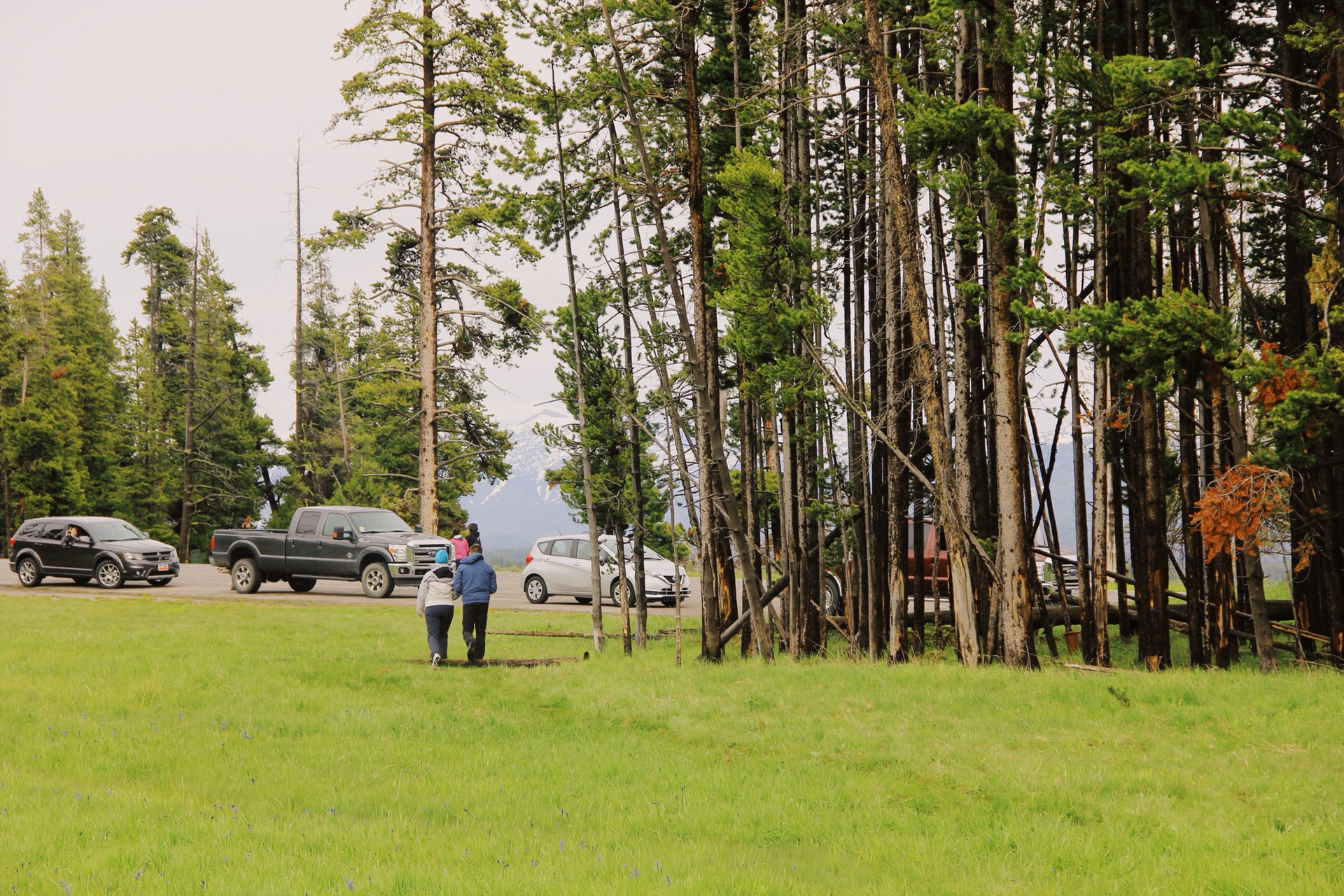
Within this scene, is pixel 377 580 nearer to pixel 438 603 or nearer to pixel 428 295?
pixel 428 295

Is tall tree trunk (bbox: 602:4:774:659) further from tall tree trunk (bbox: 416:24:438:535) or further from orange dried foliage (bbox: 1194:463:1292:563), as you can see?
tall tree trunk (bbox: 416:24:438:535)

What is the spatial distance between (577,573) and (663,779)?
16068mm

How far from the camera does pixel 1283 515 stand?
34.5 ft

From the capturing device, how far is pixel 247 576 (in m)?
23.2

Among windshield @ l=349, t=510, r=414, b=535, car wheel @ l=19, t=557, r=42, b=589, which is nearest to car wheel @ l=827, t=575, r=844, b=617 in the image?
windshield @ l=349, t=510, r=414, b=535

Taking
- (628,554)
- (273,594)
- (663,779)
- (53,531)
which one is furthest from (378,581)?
(663,779)

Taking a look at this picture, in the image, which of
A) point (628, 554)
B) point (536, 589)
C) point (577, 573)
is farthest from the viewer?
point (536, 589)

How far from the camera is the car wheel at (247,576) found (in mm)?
A: 23219

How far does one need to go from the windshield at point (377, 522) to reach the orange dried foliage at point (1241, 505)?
59.3 feet

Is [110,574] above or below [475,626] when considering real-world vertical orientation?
above

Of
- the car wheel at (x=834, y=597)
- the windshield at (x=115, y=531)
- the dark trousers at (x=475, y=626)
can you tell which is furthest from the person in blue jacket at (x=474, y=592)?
the windshield at (x=115, y=531)

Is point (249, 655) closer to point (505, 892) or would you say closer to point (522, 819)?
point (522, 819)

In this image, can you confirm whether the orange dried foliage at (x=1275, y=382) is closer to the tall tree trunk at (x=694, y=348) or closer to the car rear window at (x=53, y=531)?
the tall tree trunk at (x=694, y=348)

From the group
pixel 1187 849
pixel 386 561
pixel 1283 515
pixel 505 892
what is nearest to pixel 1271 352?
pixel 1283 515
